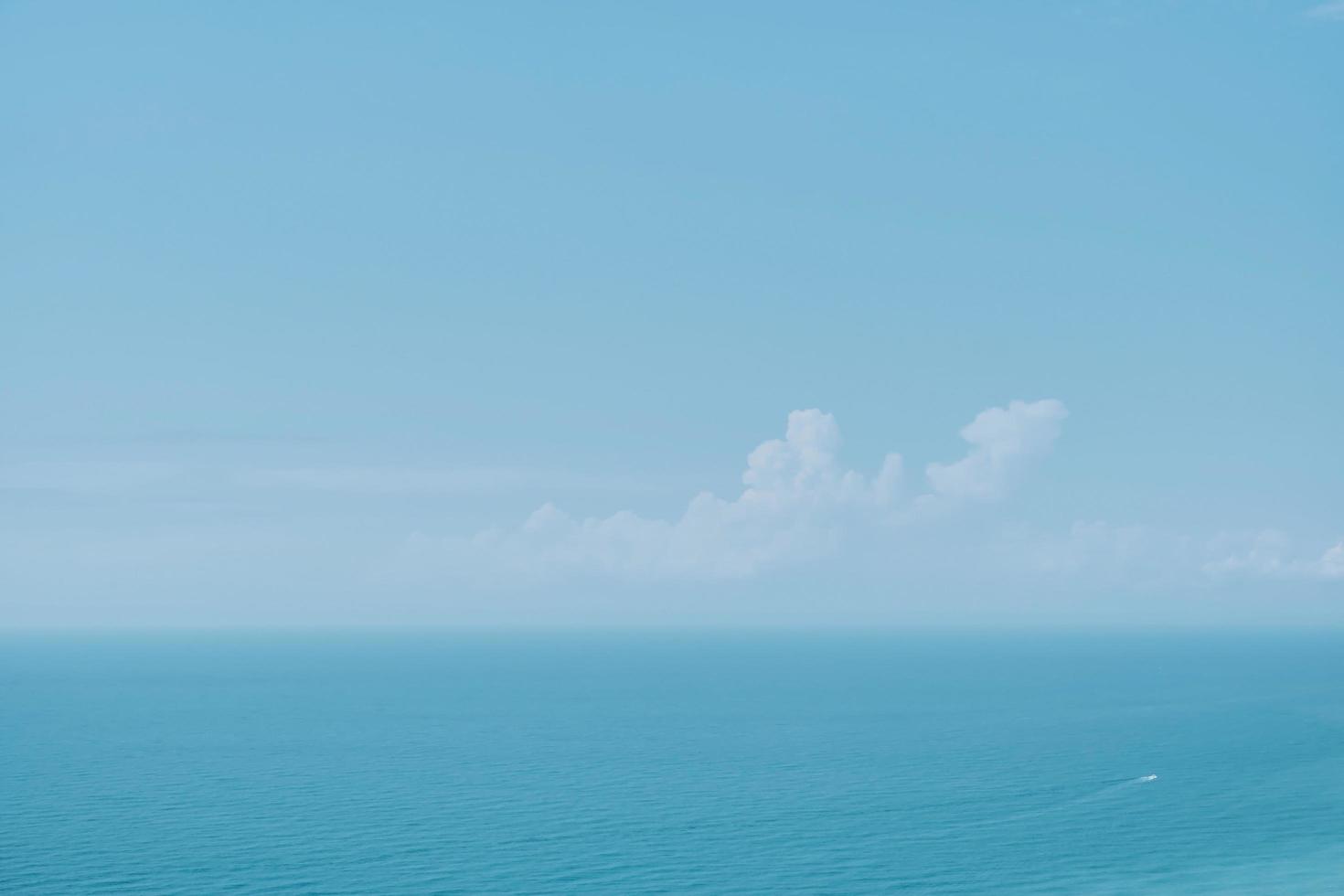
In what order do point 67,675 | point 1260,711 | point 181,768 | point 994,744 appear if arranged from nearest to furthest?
point 181,768, point 994,744, point 1260,711, point 67,675

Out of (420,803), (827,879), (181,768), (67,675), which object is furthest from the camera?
(67,675)

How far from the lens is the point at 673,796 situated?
231 feet

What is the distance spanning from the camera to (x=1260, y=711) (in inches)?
4658

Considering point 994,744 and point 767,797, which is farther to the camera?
point 994,744

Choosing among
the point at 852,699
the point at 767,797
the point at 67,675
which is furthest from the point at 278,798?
the point at 67,675

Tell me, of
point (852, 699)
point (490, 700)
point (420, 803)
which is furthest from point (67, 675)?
point (420, 803)

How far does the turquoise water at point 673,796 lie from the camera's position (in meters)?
52.7

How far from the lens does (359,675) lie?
7343 inches

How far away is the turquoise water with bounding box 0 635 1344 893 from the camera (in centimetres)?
5269

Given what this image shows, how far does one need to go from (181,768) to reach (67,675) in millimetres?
121324

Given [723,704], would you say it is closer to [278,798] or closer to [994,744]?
[994,744]

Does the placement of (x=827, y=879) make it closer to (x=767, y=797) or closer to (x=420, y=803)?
(x=767, y=797)

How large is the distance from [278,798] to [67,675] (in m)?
136

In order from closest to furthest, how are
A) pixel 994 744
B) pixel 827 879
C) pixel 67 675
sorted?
pixel 827 879 → pixel 994 744 → pixel 67 675
